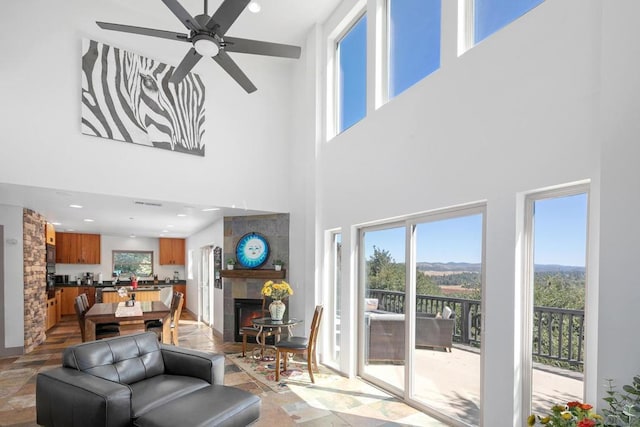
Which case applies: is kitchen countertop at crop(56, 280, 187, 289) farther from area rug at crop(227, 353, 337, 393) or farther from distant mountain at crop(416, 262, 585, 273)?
distant mountain at crop(416, 262, 585, 273)

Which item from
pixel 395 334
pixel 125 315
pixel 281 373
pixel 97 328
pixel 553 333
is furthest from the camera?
pixel 97 328

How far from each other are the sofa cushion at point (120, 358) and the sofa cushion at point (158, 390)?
10 centimetres

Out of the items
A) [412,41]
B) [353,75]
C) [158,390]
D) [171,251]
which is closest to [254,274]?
[158,390]

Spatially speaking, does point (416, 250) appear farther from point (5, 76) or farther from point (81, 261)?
point (81, 261)

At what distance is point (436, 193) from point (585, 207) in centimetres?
115

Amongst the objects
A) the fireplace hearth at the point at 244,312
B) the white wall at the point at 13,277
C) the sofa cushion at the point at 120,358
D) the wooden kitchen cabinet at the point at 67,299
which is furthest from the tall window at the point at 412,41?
the wooden kitchen cabinet at the point at 67,299

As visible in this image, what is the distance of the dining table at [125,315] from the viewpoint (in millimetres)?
5164

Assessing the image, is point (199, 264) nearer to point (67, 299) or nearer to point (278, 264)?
point (67, 299)

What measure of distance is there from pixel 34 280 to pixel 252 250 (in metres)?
3.65

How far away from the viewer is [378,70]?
4.25 meters

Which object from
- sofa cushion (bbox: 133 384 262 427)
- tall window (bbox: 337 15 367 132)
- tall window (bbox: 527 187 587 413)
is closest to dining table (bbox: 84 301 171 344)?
sofa cushion (bbox: 133 384 262 427)

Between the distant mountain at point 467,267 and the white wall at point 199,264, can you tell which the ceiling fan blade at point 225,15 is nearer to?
the distant mountain at point 467,267

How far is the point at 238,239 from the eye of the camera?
6.46 m

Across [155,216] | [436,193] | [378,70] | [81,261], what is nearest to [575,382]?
[436,193]
